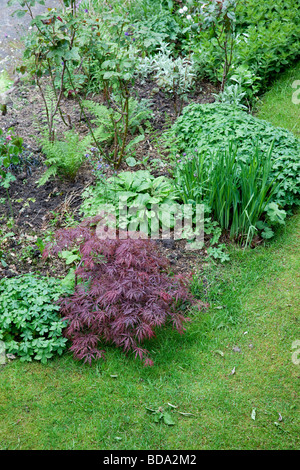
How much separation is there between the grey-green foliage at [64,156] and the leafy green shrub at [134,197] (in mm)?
338

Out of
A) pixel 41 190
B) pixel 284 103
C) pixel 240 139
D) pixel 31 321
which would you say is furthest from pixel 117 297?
pixel 284 103

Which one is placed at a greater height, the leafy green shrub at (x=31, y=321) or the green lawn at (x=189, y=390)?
the leafy green shrub at (x=31, y=321)

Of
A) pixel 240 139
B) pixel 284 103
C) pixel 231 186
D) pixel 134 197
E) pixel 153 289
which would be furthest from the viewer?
pixel 284 103

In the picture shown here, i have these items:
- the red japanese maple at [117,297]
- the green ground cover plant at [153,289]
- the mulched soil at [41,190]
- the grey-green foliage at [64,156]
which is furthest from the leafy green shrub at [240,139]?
the red japanese maple at [117,297]

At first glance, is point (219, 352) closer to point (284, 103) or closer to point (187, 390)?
point (187, 390)

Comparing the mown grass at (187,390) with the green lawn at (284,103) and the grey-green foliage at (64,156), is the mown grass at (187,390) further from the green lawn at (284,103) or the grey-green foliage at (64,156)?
the green lawn at (284,103)

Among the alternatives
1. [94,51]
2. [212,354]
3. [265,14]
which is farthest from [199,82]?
[212,354]

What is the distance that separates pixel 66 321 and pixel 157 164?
2.29 meters

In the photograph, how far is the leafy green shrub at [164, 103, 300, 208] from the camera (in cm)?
426

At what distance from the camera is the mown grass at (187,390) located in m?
2.83

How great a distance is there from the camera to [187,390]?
10.2 ft

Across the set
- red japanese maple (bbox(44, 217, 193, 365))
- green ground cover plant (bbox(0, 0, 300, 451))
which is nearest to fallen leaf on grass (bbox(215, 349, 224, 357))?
green ground cover plant (bbox(0, 0, 300, 451))

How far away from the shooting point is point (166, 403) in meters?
3.02

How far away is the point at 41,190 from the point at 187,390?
275 cm
